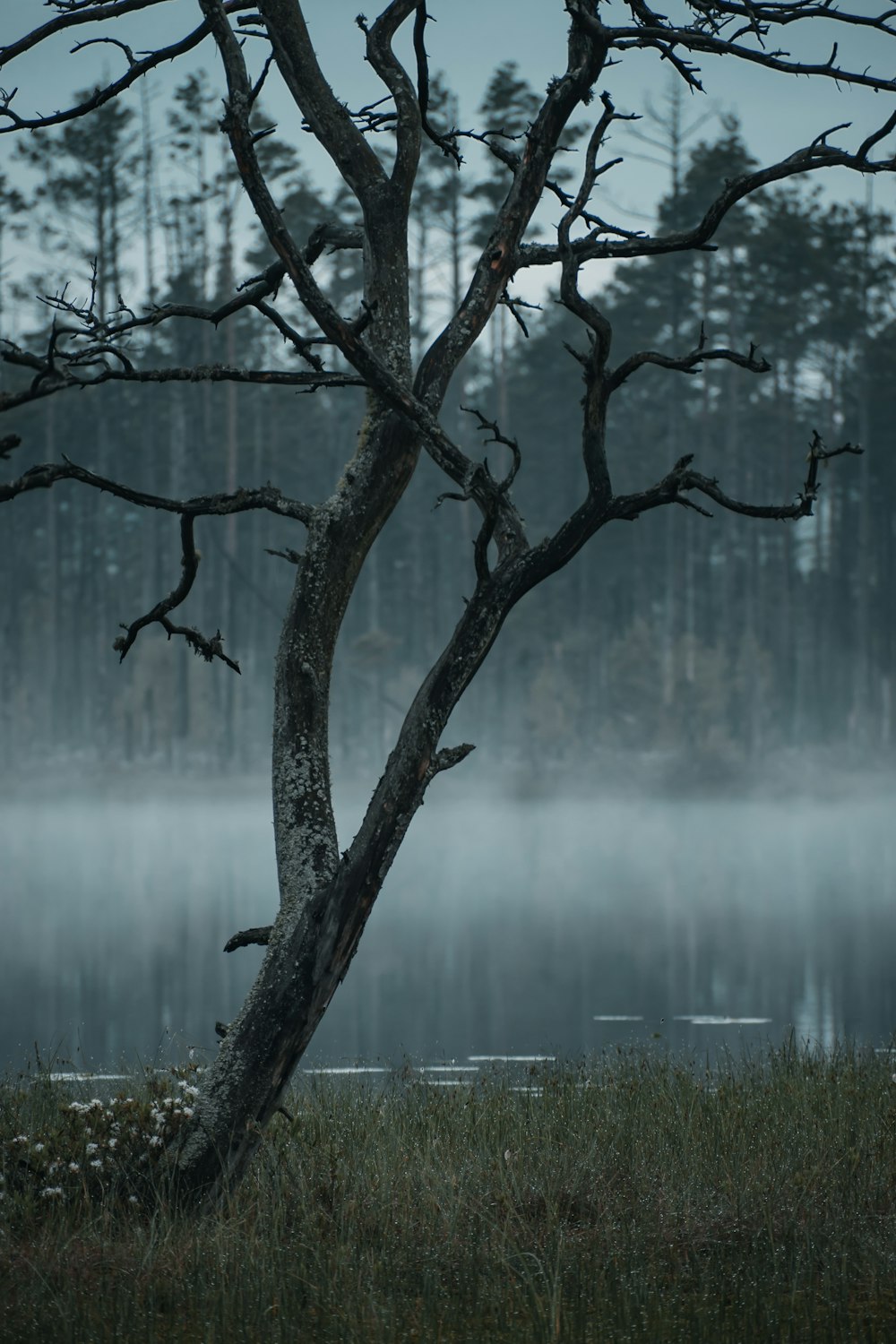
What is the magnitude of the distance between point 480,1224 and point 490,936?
49.5ft

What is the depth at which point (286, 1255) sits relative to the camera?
18.4 feet

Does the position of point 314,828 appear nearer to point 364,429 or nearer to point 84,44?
point 364,429

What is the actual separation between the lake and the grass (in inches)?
115

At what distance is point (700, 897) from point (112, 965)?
11.0 m

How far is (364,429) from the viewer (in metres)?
7.11

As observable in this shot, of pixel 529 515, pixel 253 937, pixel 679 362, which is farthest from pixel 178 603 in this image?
pixel 529 515

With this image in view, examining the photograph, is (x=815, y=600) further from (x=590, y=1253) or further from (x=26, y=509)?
(x=590, y=1253)

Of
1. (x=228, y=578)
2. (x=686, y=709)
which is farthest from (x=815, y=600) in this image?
(x=228, y=578)

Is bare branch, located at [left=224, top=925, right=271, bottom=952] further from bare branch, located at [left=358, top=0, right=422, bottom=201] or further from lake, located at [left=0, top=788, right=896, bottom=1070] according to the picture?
lake, located at [left=0, top=788, right=896, bottom=1070]

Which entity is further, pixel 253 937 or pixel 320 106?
pixel 320 106

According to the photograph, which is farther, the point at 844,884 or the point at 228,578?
the point at 228,578

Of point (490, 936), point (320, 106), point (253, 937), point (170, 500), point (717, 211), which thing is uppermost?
point (320, 106)

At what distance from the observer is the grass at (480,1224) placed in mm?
4914

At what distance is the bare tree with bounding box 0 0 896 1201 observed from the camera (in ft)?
20.7
